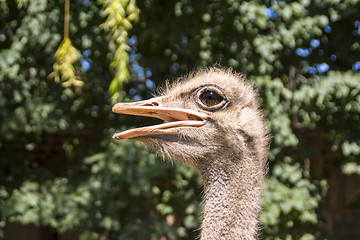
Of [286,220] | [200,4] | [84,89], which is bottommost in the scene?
[286,220]

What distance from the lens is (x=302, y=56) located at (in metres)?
4.24

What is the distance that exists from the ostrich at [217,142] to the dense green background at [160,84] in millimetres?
1934

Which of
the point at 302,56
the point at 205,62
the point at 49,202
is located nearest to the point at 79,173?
the point at 49,202

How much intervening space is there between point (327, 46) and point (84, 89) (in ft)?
6.70

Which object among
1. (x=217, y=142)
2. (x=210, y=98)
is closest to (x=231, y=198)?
(x=217, y=142)

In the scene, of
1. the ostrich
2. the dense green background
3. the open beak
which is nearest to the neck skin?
the ostrich

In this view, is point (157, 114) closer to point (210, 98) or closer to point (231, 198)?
point (210, 98)

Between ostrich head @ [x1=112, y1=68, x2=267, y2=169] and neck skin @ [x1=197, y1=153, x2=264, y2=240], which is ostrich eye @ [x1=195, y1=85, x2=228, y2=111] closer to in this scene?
ostrich head @ [x1=112, y1=68, x2=267, y2=169]

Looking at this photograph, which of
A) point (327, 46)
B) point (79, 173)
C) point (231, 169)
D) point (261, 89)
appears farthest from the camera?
point (79, 173)

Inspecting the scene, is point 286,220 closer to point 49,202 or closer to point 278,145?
point 278,145

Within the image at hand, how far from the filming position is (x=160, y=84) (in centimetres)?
427

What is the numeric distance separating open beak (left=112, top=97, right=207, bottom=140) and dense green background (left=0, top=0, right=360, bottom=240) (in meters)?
1.96

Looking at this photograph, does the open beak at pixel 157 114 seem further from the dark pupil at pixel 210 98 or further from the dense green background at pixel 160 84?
the dense green background at pixel 160 84

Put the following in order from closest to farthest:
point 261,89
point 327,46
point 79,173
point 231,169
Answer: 1. point 231,169
2. point 261,89
3. point 327,46
4. point 79,173
